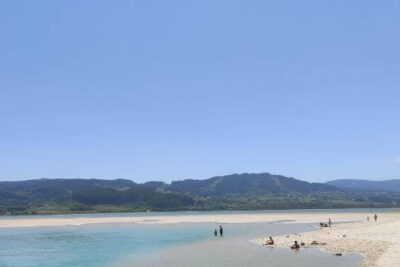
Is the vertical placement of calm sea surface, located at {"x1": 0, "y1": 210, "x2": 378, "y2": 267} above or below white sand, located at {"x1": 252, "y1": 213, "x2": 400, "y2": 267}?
below

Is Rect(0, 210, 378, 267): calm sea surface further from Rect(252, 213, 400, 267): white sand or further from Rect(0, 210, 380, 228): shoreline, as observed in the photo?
Rect(0, 210, 380, 228): shoreline

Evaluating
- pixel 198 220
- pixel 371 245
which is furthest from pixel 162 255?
pixel 198 220

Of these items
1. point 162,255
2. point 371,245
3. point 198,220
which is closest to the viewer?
point 371,245

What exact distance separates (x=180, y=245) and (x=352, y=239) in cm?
2136

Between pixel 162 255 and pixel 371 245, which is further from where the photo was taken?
pixel 162 255

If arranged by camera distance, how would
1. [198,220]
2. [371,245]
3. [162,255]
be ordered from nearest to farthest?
[371,245], [162,255], [198,220]

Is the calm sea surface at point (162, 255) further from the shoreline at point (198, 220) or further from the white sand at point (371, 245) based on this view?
the shoreline at point (198, 220)

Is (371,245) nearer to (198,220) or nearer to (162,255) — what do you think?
(162,255)

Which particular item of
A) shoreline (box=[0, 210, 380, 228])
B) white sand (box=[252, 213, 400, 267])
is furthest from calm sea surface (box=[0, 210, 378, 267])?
shoreline (box=[0, 210, 380, 228])

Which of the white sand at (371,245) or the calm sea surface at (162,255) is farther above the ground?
the white sand at (371,245)

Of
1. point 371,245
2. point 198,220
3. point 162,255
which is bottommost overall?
point 162,255

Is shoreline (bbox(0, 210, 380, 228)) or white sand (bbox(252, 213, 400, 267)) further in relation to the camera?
shoreline (bbox(0, 210, 380, 228))

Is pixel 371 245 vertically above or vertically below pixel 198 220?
below

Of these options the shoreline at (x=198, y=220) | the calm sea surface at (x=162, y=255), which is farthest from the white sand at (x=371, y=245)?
the shoreline at (x=198, y=220)
